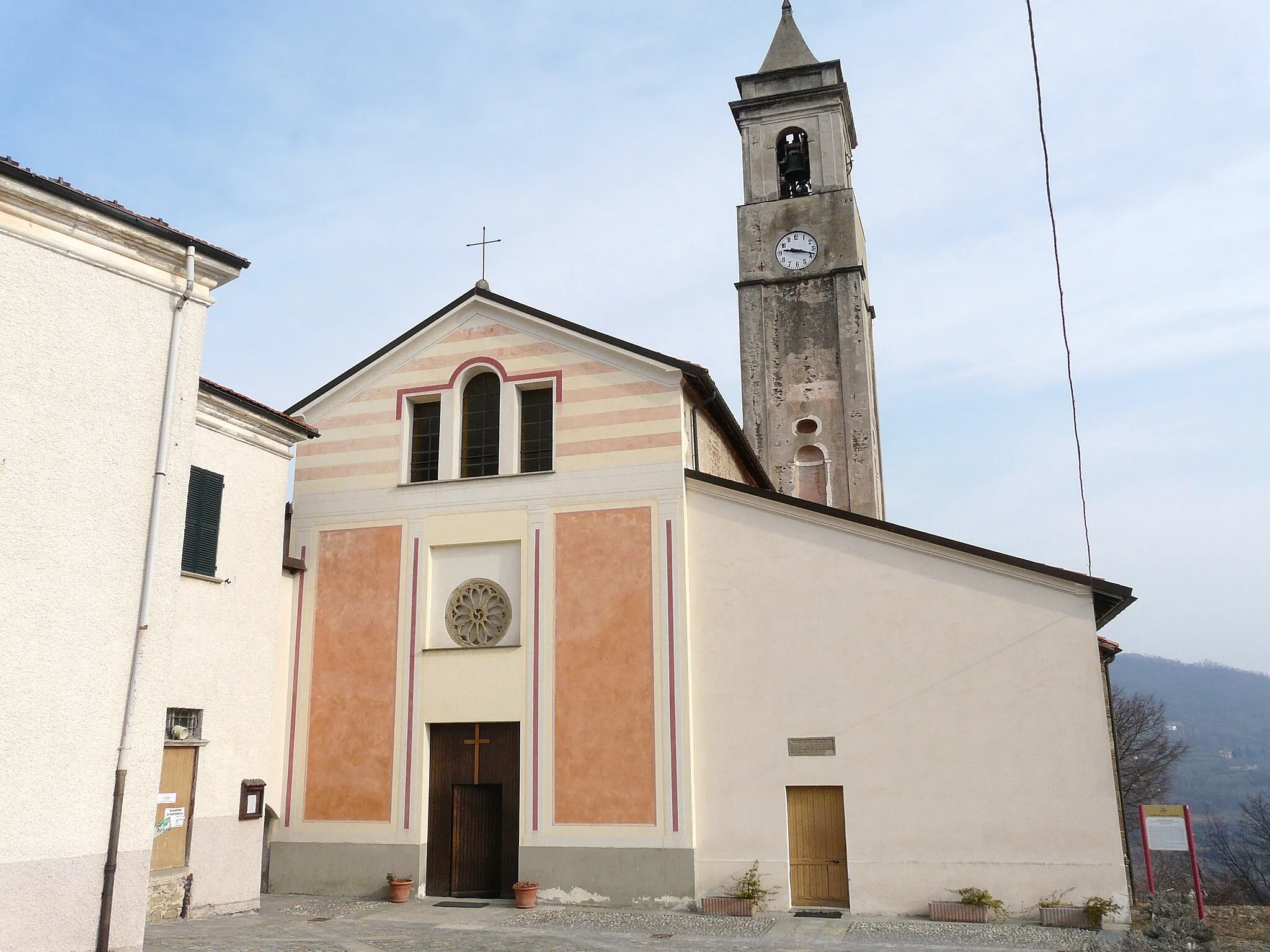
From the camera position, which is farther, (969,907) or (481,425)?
(481,425)

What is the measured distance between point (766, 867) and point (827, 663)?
296 centimetres

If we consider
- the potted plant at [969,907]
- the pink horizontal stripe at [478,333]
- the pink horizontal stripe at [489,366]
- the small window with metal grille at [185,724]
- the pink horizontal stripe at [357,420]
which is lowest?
the potted plant at [969,907]

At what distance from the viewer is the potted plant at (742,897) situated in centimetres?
1395

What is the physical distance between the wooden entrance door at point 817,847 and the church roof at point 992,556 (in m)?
3.77

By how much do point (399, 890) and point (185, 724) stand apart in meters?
4.06

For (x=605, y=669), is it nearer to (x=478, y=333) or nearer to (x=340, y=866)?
(x=340, y=866)

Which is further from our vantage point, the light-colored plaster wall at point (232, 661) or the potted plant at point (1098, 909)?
the light-colored plaster wall at point (232, 661)

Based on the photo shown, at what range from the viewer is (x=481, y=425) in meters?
17.3

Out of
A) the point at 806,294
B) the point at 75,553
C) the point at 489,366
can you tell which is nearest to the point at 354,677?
the point at 489,366

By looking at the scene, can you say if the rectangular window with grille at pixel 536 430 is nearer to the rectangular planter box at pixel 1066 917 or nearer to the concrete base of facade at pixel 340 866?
the concrete base of facade at pixel 340 866

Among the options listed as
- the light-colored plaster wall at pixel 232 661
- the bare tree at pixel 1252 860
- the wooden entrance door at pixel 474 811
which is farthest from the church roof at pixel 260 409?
the bare tree at pixel 1252 860

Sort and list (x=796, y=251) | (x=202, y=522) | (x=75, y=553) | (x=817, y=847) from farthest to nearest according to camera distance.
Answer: (x=796, y=251)
(x=817, y=847)
(x=202, y=522)
(x=75, y=553)

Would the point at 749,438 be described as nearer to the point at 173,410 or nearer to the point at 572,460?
the point at 572,460

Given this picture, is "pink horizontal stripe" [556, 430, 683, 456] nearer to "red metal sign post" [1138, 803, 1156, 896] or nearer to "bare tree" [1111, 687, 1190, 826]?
"red metal sign post" [1138, 803, 1156, 896]
